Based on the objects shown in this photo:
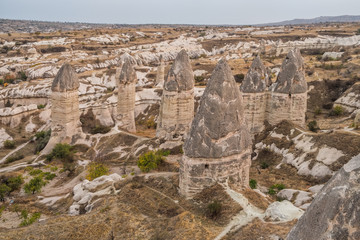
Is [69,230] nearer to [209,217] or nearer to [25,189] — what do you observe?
[209,217]

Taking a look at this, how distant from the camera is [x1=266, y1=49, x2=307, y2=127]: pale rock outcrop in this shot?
23.7 metres

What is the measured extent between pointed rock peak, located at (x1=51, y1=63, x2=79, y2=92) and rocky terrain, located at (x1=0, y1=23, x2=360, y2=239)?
10 cm

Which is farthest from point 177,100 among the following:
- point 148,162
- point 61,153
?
point 61,153

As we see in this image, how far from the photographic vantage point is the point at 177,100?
26.1 m

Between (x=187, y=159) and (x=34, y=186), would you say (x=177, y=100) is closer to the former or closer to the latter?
(x=187, y=159)

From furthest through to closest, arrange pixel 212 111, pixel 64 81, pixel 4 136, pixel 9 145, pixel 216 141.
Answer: pixel 4 136 → pixel 9 145 → pixel 64 81 → pixel 212 111 → pixel 216 141

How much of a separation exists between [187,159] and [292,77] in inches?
545

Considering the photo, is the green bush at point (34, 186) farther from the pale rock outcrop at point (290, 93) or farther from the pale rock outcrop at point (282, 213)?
the pale rock outcrop at point (290, 93)

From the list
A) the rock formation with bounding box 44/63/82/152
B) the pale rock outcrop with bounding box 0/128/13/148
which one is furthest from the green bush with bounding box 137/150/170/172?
the pale rock outcrop with bounding box 0/128/13/148

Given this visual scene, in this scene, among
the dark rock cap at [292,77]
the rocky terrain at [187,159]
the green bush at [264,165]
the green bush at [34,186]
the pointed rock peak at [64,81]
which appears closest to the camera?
the rocky terrain at [187,159]

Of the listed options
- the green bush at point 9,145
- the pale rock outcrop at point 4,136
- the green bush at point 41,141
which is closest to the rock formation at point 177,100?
the green bush at point 41,141

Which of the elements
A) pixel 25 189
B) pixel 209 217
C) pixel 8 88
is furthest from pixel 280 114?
pixel 8 88

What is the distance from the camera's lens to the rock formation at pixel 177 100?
2581cm

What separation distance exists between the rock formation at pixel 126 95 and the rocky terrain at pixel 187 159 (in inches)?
4.6
